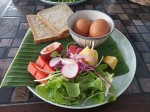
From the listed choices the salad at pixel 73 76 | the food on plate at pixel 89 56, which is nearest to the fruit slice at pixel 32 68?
the salad at pixel 73 76

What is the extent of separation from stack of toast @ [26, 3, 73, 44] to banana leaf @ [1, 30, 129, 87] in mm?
23

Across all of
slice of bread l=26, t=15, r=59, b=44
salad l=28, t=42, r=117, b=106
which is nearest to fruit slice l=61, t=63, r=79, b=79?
salad l=28, t=42, r=117, b=106

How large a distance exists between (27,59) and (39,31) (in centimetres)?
17

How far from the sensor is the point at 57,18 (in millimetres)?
832

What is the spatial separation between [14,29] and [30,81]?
1.11 feet

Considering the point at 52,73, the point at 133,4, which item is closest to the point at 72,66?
the point at 52,73

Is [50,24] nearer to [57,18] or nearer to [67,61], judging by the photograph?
[57,18]

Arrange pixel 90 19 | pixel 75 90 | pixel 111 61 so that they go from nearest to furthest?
1. pixel 75 90
2. pixel 111 61
3. pixel 90 19

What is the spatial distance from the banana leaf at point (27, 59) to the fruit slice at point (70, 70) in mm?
98

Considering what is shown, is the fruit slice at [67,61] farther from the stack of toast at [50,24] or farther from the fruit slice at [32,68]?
the stack of toast at [50,24]

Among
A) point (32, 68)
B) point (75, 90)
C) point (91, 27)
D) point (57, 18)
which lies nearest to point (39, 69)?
point (32, 68)

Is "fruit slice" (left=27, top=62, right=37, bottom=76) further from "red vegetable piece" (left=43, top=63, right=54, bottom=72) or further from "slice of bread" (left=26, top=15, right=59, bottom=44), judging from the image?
"slice of bread" (left=26, top=15, right=59, bottom=44)

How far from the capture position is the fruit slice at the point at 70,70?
0.51m

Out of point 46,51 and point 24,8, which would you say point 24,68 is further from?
point 24,8
